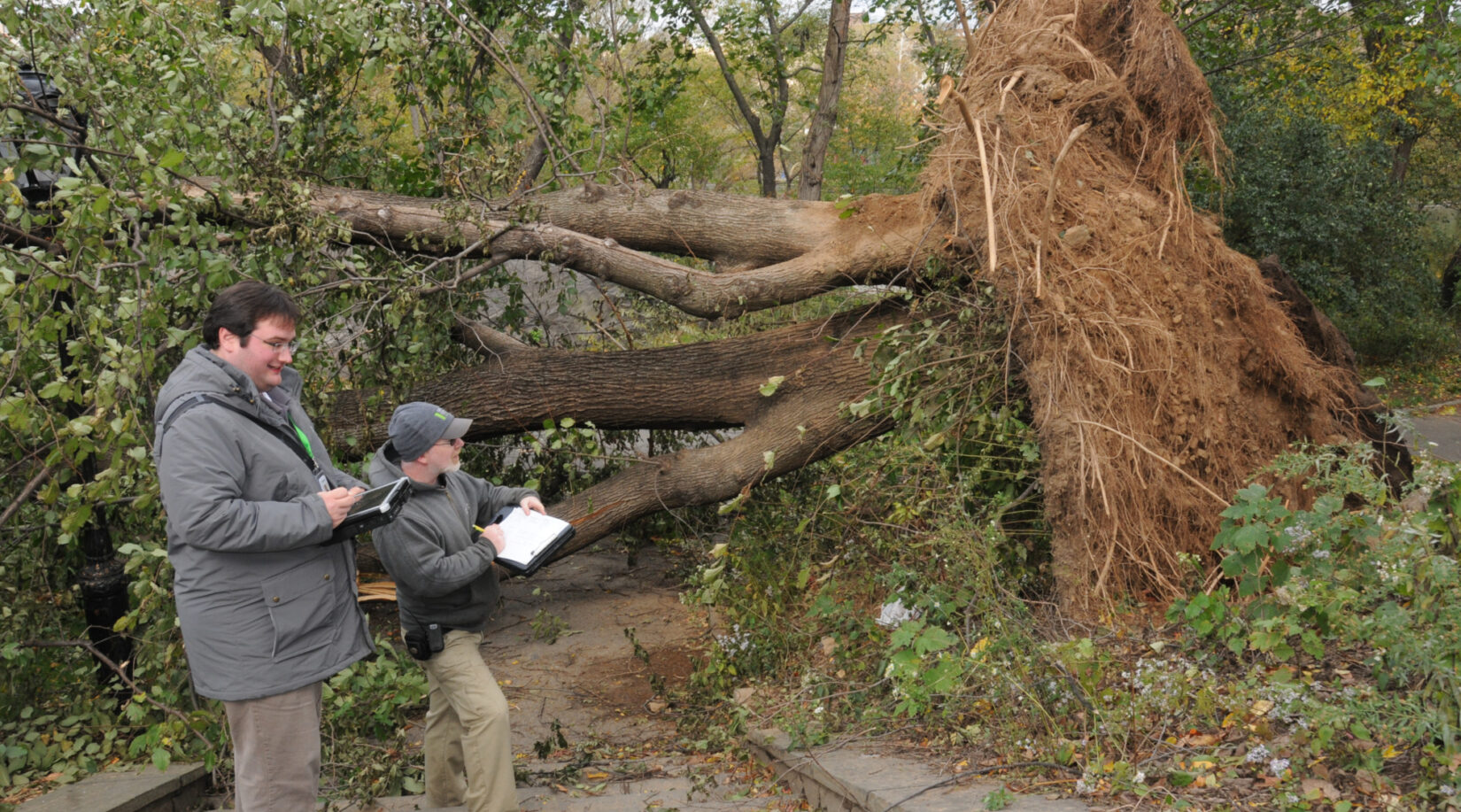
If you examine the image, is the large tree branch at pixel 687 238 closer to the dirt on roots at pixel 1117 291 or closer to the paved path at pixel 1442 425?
the dirt on roots at pixel 1117 291

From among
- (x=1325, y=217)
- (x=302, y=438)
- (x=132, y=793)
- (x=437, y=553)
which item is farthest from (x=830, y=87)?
(x=132, y=793)

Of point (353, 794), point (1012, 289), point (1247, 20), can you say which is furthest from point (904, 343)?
point (1247, 20)

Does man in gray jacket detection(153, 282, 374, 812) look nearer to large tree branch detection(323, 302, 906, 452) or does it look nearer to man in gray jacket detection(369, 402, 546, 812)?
man in gray jacket detection(369, 402, 546, 812)

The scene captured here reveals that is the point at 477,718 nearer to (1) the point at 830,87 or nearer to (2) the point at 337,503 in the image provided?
(2) the point at 337,503

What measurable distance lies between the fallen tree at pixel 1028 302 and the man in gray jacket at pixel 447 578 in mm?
2087

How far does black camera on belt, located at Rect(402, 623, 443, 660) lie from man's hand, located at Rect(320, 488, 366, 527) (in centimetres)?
80

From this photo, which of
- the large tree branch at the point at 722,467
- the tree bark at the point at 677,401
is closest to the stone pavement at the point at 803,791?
the large tree branch at the point at 722,467

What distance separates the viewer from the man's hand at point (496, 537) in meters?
3.75

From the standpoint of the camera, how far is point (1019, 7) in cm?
618

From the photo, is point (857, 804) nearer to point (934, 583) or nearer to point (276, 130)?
point (934, 583)

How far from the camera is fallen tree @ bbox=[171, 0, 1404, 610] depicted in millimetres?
4641

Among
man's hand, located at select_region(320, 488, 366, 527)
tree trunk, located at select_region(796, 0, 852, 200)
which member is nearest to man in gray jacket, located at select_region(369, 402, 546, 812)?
man's hand, located at select_region(320, 488, 366, 527)

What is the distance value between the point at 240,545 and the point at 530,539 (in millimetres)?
1165

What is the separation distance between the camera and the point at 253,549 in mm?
2875
